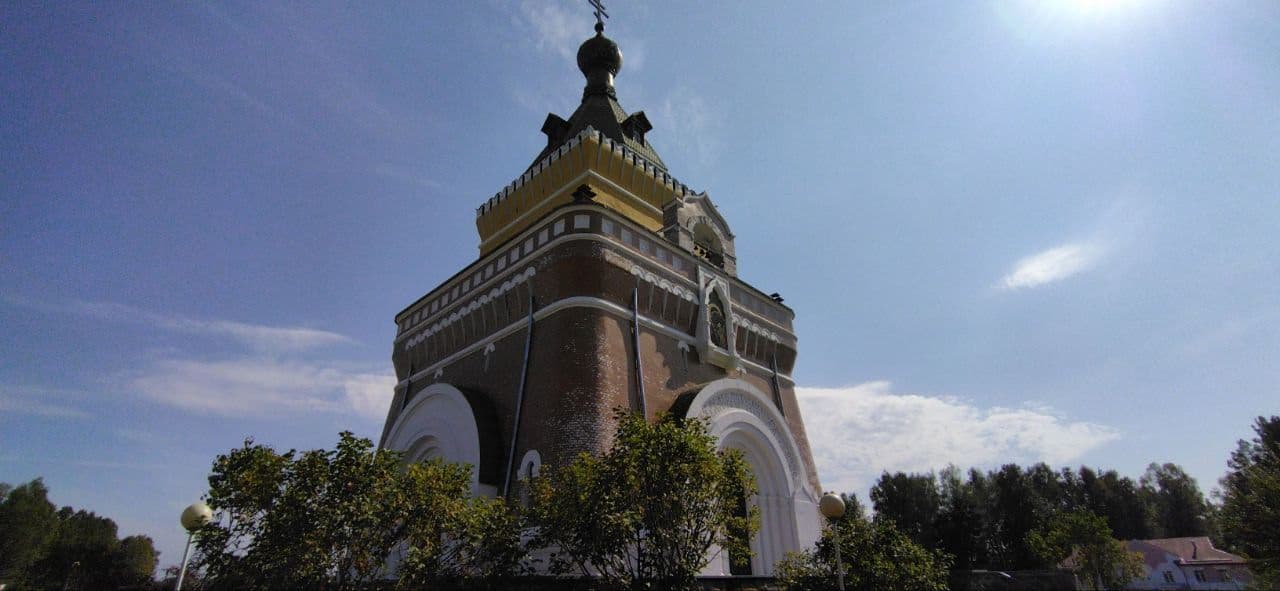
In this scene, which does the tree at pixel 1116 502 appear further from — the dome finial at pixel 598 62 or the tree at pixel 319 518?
the tree at pixel 319 518

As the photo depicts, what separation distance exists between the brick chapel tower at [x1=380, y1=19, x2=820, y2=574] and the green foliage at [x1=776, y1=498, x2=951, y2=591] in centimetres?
226

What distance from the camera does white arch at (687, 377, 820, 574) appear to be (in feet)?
52.5

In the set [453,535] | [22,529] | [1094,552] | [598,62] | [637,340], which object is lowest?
[1094,552]

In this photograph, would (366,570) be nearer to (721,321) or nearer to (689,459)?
(689,459)

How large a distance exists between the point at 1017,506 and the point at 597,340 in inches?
1987

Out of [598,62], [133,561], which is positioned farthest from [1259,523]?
[133,561]

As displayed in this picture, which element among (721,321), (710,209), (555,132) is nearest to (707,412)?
(721,321)

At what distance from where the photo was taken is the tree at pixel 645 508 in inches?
358

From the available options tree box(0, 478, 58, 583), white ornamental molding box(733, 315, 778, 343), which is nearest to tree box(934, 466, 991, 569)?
white ornamental molding box(733, 315, 778, 343)

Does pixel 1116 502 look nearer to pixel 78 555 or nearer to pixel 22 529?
pixel 22 529

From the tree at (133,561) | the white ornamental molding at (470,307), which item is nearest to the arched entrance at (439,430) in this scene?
the white ornamental molding at (470,307)

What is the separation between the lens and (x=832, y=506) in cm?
968

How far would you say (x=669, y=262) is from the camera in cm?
1755

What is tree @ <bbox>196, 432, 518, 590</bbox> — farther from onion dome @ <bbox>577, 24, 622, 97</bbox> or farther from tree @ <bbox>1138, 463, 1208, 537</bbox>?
tree @ <bbox>1138, 463, 1208, 537</bbox>
